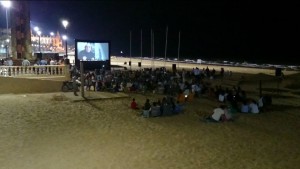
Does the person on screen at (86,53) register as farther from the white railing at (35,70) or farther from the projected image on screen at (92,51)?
the white railing at (35,70)

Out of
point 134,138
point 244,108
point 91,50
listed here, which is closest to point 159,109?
point 134,138

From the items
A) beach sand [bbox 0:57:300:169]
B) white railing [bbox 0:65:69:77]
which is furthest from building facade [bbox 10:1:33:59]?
beach sand [bbox 0:57:300:169]

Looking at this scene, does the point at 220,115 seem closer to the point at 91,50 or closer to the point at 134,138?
the point at 134,138

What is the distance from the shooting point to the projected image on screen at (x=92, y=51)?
31.1 m

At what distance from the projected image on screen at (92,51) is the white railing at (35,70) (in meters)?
8.30

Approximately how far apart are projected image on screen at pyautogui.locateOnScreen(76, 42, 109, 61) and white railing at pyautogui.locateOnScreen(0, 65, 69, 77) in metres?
8.30

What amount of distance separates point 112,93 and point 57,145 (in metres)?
9.68

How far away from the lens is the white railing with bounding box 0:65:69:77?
839 inches

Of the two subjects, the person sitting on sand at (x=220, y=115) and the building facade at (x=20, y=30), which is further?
the building facade at (x=20, y=30)

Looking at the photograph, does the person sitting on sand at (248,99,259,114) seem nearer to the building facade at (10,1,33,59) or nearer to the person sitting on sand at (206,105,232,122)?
the person sitting on sand at (206,105,232,122)

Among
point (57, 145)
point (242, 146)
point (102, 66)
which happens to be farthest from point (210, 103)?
point (102, 66)

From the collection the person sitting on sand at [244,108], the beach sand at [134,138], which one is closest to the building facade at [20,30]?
the beach sand at [134,138]

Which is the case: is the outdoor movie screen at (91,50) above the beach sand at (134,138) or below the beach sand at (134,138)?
above

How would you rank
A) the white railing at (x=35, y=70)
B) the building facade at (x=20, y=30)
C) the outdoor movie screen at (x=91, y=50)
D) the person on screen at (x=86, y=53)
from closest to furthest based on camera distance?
the white railing at (x=35, y=70)
the outdoor movie screen at (x=91, y=50)
the person on screen at (x=86, y=53)
the building facade at (x=20, y=30)
